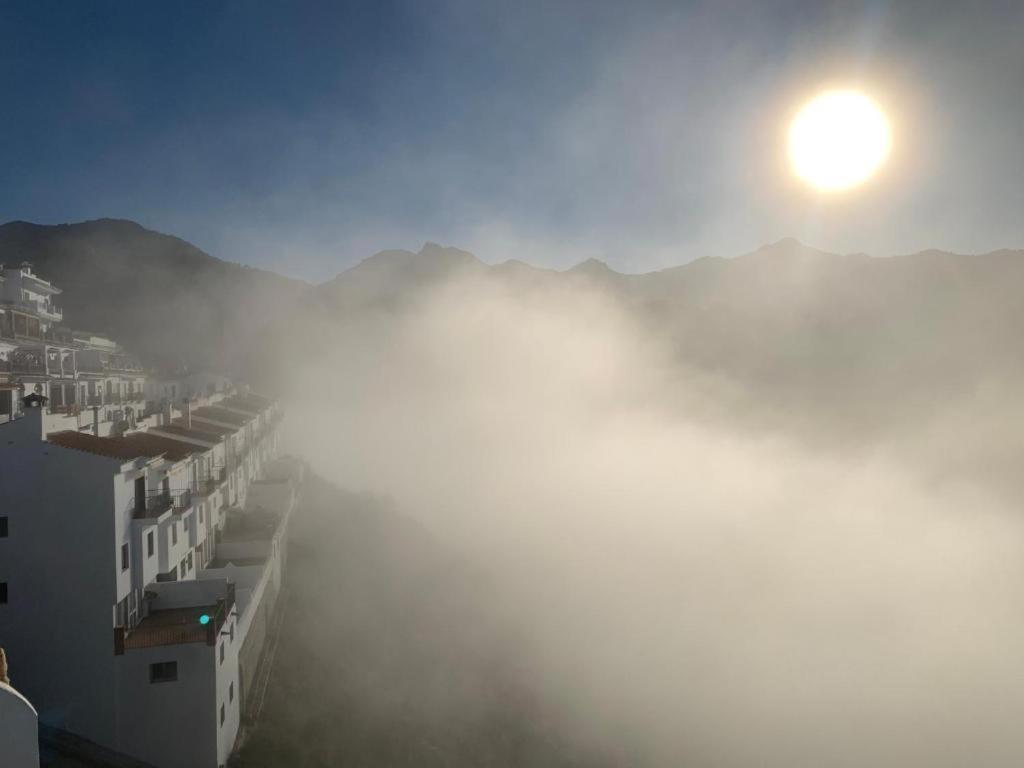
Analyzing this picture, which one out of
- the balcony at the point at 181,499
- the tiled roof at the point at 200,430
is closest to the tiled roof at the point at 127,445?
the balcony at the point at 181,499

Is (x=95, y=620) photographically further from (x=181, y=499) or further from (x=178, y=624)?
(x=181, y=499)

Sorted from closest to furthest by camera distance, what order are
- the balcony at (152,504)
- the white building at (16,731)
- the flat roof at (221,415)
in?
the white building at (16,731), the balcony at (152,504), the flat roof at (221,415)

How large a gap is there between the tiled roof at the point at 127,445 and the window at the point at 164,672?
3.76 m

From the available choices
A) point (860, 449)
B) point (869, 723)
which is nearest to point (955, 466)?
point (860, 449)

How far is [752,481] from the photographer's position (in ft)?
299

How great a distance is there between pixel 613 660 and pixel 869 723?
73.5 feet

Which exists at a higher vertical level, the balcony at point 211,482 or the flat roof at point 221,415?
the flat roof at point 221,415

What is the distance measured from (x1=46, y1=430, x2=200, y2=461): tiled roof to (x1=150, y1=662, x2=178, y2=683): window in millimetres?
3764

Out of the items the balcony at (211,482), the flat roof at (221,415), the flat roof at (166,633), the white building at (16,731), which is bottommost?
the flat roof at (166,633)

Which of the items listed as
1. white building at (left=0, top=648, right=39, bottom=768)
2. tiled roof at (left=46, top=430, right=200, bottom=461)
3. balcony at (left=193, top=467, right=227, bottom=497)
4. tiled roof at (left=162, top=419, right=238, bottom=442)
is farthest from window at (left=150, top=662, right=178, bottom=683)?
tiled roof at (left=162, top=419, right=238, bottom=442)

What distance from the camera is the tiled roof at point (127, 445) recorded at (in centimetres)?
1108

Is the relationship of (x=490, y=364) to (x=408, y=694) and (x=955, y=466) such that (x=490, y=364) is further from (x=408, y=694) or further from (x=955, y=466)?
(x=408, y=694)

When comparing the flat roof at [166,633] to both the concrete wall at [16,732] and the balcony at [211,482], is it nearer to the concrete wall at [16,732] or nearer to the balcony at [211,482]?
the balcony at [211,482]

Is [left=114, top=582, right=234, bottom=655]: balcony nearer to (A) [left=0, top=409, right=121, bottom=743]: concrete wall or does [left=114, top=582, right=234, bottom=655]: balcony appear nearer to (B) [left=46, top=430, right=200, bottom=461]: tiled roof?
(A) [left=0, top=409, right=121, bottom=743]: concrete wall
